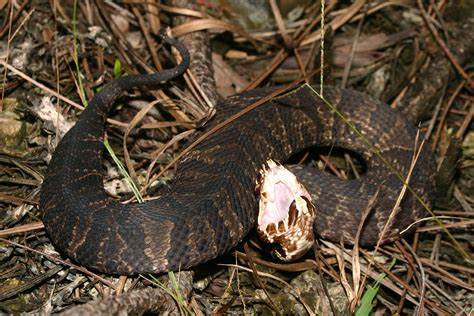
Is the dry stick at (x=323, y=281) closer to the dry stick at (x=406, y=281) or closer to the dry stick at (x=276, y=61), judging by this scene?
the dry stick at (x=406, y=281)

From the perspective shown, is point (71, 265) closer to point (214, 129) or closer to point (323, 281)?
point (214, 129)

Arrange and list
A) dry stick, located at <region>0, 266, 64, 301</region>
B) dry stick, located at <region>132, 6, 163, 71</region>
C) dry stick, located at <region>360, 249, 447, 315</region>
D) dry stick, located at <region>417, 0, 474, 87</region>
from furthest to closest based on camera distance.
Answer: dry stick, located at <region>417, 0, 474, 87</region> → dry stick, located at <region>132, 6, 163, 71</region> → dry stick, located at <region>360, 249, 447, 315</region> → dry stick, located at <region>0, 266, 64, 301</region>

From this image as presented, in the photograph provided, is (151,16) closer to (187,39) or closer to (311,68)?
(187,39)

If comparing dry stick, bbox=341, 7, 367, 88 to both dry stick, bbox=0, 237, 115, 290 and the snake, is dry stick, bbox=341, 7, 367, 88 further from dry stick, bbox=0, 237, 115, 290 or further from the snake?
dry stick, bbox=0, 237, 115, 290

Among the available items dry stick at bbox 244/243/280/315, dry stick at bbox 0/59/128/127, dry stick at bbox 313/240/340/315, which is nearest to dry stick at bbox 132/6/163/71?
dry stick at bbox 0/59/128/127

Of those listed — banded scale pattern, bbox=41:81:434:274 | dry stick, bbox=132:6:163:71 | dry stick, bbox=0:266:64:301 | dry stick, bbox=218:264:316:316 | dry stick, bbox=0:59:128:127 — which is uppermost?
dry stick, bbox=132:6:163:71

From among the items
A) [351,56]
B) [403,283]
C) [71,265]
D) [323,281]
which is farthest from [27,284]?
[351,56]
